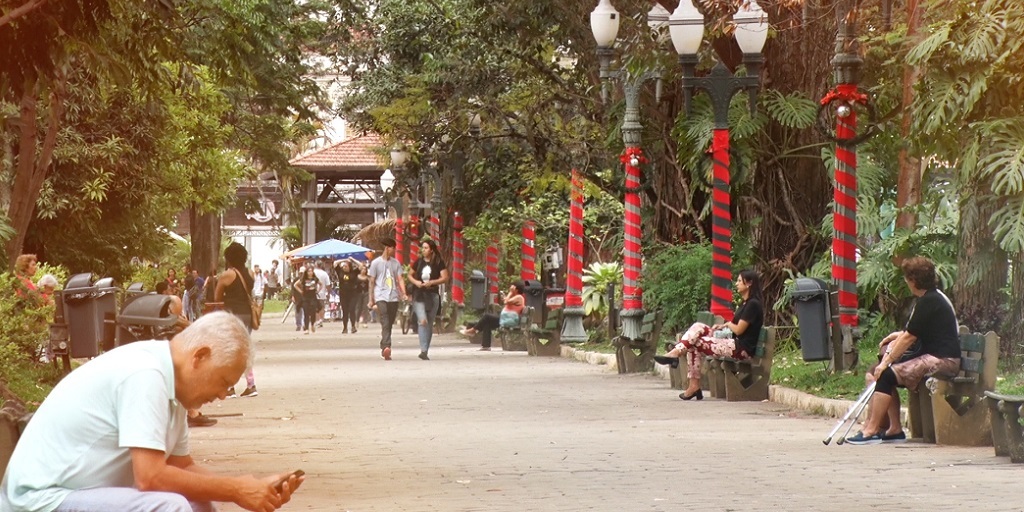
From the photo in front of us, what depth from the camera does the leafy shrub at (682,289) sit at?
80.8ft

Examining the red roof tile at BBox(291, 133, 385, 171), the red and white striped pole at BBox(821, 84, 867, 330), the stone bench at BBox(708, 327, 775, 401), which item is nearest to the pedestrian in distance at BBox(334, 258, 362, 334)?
the red roof tile at BBox(291, 133, 385, 171)

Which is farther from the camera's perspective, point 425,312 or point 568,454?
point 425,312

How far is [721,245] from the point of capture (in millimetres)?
22188

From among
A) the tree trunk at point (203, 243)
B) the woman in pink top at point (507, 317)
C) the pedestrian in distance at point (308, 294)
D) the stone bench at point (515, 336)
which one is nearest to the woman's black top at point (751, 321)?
the stone bench at point (515, 336)

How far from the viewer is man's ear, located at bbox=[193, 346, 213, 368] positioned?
5828 mm

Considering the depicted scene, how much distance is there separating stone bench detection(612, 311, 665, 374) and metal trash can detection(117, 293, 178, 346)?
30.5 feet

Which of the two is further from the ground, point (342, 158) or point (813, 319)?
point (342, 158)

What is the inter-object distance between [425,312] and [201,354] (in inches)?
930

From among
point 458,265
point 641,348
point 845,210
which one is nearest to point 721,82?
point 845,210

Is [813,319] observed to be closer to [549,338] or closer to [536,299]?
[549,338]

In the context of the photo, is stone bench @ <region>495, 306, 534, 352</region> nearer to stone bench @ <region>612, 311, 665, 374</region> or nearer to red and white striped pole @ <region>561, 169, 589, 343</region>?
red and white striped pole @ <region>561, 169, 589, 343</region>

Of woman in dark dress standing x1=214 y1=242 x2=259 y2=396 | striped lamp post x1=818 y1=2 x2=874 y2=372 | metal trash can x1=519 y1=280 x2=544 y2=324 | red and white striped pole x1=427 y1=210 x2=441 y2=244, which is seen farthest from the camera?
red and white striped pole x1=427 y1=210 x2=441 y2=244

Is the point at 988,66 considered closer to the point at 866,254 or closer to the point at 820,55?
the point at 866,254

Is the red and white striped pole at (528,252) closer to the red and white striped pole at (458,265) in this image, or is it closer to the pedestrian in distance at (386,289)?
the red and white striped pole at (458,265)
